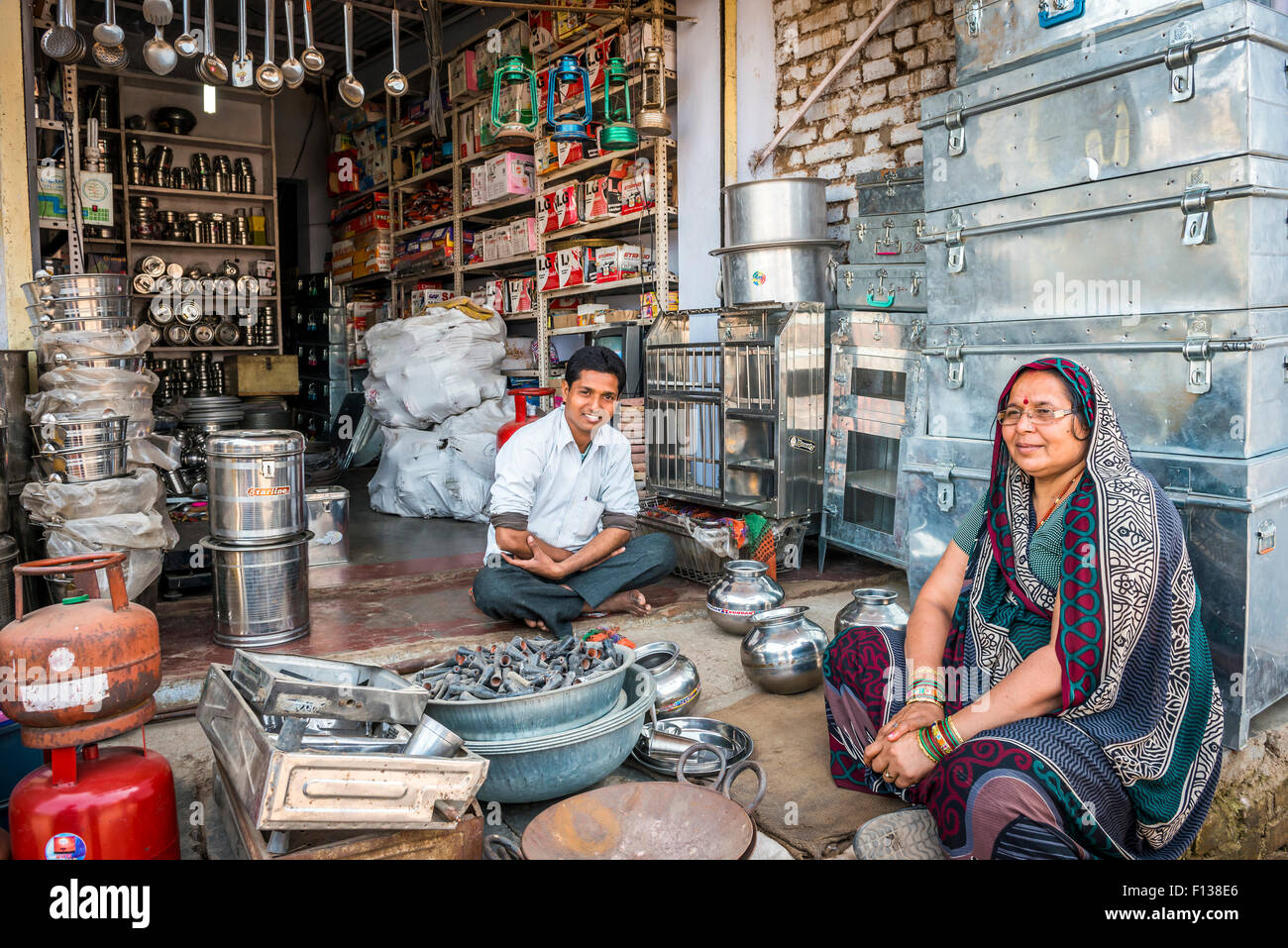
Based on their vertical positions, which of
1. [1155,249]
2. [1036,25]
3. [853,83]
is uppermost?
[853,83]

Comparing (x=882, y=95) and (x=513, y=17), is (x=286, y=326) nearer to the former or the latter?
(x=513, y=17)

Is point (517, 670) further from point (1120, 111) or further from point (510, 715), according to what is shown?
point (1120, 111)

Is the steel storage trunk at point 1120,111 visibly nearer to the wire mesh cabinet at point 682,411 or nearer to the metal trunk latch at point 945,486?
the metal trunk latch at point 945,486

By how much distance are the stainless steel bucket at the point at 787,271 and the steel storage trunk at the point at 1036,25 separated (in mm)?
1209

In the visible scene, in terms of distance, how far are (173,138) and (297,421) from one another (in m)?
2.99

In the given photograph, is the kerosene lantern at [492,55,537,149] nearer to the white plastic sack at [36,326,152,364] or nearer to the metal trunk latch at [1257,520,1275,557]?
the white plastic sack at [36,326,152,364]

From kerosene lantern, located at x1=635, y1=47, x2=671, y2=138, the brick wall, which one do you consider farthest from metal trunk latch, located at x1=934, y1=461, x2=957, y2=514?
kerosene lantern, located at x1=635, y1=47, x2=671, y2=138

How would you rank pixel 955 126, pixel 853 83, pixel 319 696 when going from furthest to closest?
1. pixel 853 83
2. pixel 955 126
3. pixel 319 696

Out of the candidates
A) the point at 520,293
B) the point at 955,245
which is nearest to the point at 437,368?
the point at 520,293

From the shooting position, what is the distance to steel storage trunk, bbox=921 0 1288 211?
235 centimetres

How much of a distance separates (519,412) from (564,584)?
9.57 ft

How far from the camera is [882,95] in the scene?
14.5 feet

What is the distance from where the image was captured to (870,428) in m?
4.09
